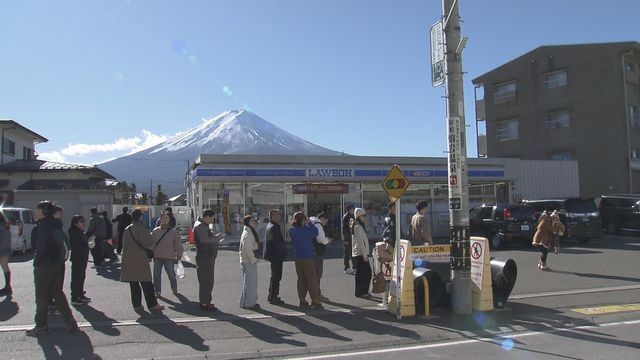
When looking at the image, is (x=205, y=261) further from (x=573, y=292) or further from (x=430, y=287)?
(x=573, y=292)

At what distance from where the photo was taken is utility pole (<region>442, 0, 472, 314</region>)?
8.73 m

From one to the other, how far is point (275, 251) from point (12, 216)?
14051 millimetres

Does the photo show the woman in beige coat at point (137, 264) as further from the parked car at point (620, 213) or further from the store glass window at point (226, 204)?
the parked car at point (620, 213)

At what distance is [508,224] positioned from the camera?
19.8 meters

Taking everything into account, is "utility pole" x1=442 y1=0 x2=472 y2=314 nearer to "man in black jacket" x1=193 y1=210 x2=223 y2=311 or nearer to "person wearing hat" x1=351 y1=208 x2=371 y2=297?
"person wearing hat" x1=351 y1=208 x2=371 y2=297

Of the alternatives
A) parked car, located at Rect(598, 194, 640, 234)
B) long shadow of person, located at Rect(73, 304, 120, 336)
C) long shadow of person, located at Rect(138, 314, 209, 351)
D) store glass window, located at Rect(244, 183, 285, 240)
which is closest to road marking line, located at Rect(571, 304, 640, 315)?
long shadow of person, located at Rect(138, 314, 209, 351)

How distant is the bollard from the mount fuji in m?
64.8

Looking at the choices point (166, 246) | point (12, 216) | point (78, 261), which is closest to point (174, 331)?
point (166, 246)

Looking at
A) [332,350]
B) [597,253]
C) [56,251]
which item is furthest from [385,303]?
[597,253]

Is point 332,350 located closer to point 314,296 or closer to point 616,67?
point 314,296

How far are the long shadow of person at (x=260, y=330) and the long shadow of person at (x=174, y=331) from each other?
0.74 m

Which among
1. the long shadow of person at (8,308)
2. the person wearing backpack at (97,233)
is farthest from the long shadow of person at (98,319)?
the person wearing backpack at (97,233)

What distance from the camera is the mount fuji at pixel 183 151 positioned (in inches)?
3113

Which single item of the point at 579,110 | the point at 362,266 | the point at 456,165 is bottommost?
the point at 362,266
